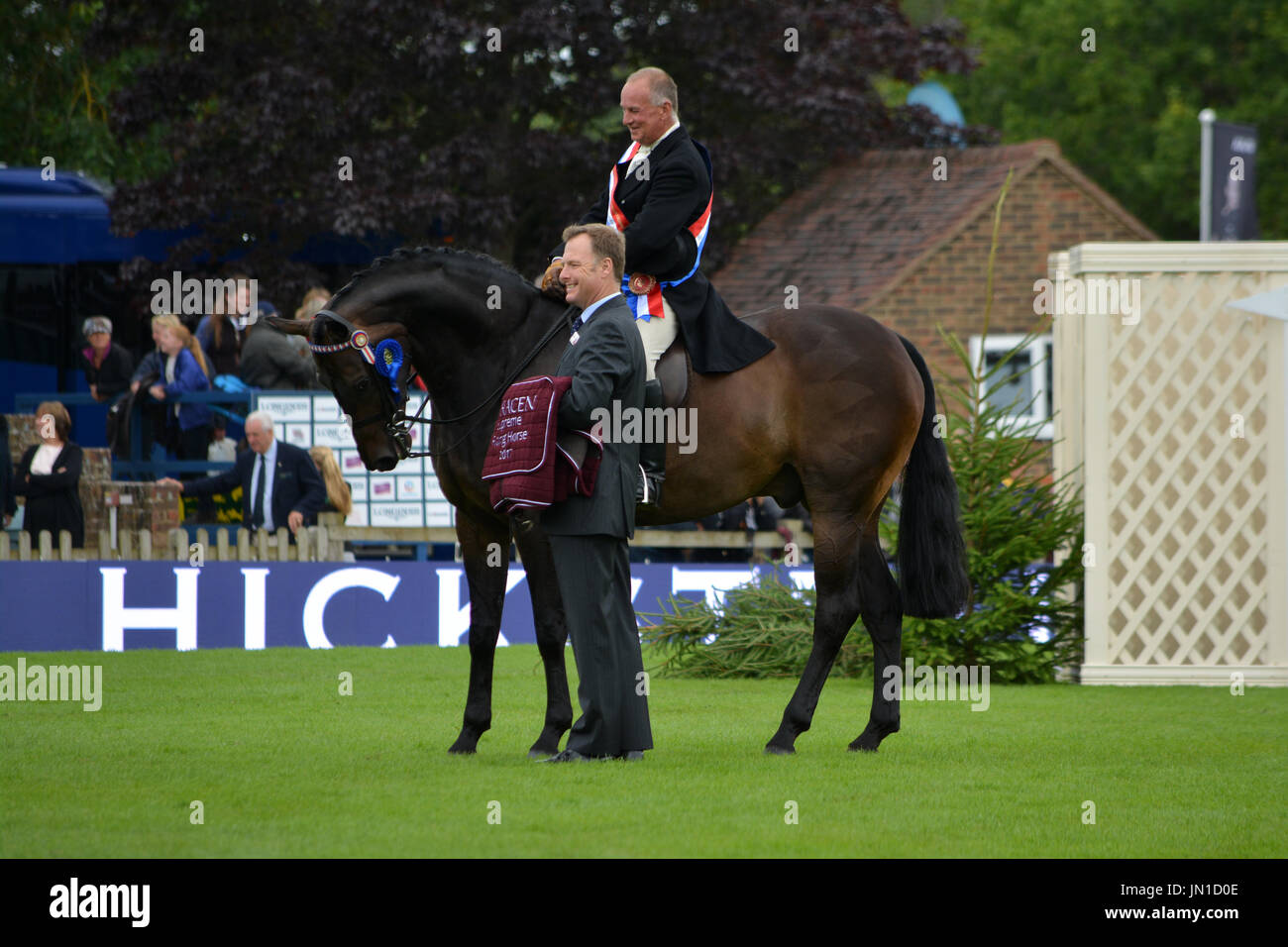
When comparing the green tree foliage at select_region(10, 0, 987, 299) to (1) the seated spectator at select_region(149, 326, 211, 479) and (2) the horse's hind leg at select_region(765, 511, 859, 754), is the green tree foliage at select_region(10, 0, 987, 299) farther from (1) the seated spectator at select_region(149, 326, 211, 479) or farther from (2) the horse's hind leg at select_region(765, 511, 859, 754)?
(2) the horse's hind leg at select_region(765, 511, 859, 754)

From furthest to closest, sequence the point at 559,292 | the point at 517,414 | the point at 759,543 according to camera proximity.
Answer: the point at 759,543
the point at 559,292
the point at 517,414

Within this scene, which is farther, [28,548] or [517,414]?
[28,548]

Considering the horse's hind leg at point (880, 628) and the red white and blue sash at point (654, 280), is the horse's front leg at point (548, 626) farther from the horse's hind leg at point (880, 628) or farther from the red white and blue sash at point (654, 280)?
the horse's hind leg at point (880, 628)

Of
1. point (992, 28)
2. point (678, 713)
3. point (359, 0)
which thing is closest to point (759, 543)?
point (678, 713)

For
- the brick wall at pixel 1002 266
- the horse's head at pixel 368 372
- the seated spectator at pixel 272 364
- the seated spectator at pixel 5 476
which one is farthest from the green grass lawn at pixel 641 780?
the brick wall at pixel 1002 266

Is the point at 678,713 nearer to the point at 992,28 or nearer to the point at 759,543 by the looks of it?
the point at 759,543

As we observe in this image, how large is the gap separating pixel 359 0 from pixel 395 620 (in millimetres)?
11949

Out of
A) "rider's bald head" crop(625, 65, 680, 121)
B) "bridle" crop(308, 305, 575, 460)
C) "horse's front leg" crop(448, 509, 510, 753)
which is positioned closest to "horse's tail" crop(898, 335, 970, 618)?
"rider's bald head" crop(625, 65, 680, 121)

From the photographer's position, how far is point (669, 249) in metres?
8.43

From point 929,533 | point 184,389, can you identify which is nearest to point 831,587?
point 929,533

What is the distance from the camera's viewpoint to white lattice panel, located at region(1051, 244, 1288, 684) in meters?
12.3

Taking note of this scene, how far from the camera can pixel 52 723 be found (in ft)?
30.3

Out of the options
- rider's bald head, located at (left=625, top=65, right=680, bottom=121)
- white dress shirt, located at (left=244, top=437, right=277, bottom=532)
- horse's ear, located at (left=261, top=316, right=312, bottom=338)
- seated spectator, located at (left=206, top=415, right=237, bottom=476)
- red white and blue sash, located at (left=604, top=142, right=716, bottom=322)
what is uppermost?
rider's bald head, located at (left=625, top=65, right=680, bottom=121)

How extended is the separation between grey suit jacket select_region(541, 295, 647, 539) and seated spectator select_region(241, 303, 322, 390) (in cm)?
842
